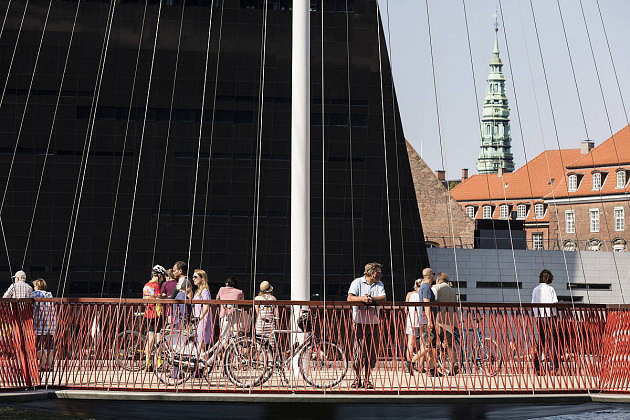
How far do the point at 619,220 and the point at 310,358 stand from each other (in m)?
106

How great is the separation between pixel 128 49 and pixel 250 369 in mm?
35466

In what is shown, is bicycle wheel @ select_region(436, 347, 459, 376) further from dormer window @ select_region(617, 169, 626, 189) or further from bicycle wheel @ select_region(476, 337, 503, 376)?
dormer window @ select_region(617, 169, 626, 189)

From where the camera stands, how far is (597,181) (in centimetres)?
11969

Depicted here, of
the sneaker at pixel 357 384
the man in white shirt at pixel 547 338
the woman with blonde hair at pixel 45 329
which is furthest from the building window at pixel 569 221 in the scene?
the woman with blonde hair at pixel 45 329

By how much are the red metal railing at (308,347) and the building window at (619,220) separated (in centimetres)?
10301

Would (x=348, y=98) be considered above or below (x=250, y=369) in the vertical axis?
above

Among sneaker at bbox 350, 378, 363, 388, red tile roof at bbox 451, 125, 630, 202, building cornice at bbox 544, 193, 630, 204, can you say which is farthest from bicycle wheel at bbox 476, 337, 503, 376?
building cornice at bbox 544, 193, 630, 204

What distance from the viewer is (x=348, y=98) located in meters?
50.9

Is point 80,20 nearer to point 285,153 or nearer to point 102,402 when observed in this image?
point 285,153

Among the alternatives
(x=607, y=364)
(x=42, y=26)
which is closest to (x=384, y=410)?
(x=607, y=364)

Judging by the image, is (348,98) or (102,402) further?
(348,98)

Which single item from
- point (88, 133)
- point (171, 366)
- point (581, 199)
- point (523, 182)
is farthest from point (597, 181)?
point (171, 366)

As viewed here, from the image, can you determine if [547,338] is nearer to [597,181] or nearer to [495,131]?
[597,181]

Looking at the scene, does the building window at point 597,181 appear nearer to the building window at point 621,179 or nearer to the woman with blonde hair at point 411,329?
the building window at point 621,179
